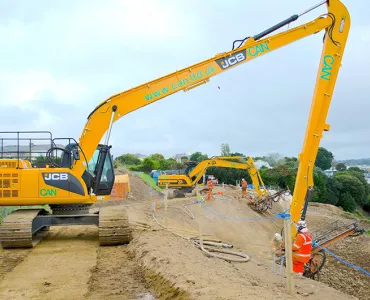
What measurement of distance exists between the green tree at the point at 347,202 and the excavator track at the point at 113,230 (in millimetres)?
51218

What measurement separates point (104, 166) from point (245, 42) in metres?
5.36

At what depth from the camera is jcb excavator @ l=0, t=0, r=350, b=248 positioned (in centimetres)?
1005

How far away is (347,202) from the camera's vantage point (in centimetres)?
5578

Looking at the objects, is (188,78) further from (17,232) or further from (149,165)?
(149,165)

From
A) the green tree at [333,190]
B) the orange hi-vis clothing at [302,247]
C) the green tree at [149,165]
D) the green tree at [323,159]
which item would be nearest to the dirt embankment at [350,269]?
the orange hi-vis clothing at [302,247]

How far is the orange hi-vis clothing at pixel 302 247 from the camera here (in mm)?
8953

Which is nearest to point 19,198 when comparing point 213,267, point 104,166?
point 104,166

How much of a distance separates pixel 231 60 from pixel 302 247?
541cm

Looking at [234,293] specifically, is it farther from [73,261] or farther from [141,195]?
[141,195]

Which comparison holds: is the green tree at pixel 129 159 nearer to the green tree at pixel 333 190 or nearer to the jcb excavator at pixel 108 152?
the green tree at pixel 333 190

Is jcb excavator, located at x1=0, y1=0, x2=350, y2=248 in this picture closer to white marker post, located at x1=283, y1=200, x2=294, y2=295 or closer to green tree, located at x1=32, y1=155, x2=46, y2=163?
green tree, located at x1=32, y1=155, x2=46, y2=163

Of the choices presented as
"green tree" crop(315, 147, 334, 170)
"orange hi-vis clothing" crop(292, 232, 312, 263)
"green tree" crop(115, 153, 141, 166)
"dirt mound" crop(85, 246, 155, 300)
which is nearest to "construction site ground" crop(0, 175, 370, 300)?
"dirt mound" crop(85, 246, 155, 300)

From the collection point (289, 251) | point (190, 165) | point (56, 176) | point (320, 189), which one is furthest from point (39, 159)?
point (320, 189)

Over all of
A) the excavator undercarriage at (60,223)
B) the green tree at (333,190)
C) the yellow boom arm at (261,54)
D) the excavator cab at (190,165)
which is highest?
the yellow boom arm at (261,54)
